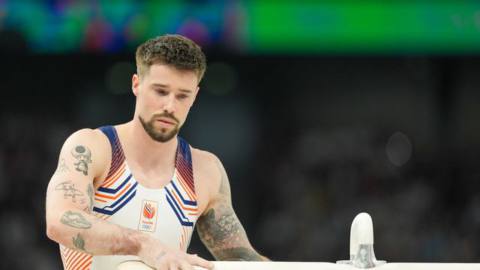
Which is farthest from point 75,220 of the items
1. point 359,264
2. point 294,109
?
point 294,109

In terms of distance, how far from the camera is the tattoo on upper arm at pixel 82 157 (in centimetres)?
367

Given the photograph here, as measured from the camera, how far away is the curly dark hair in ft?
12.2

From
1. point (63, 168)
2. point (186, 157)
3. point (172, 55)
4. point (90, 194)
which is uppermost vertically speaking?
point (172, 55)

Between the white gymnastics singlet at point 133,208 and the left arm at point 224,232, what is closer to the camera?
the white gymnastics singlet at point 133,208

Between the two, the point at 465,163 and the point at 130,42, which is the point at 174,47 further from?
the point at 465,163

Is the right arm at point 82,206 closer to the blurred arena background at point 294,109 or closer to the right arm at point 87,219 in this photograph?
the right arm at point 87,219

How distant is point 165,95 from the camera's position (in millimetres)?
3729

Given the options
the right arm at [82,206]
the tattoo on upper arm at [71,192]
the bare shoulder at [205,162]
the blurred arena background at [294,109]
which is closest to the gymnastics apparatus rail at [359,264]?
the right arm at [82,206]

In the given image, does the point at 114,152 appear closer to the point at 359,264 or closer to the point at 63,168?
the point at 63,168

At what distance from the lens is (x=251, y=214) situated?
26.8 feet

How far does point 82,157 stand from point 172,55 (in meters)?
0.62

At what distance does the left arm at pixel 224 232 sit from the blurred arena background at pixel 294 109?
3.62m

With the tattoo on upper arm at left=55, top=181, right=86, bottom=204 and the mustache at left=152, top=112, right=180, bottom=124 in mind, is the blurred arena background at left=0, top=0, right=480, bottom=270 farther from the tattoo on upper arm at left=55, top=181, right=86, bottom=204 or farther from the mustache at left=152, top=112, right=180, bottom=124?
the tattoo on upper arm at left=55, top=181, right=86, bottom=204

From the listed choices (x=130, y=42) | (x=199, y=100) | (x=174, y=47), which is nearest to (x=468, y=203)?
(x=199, y=100)
